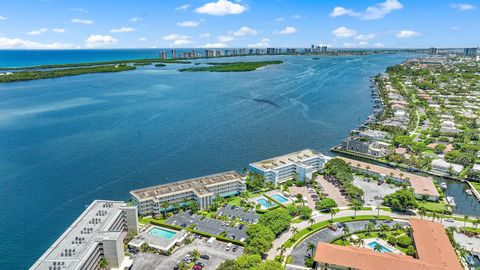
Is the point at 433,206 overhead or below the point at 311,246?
below

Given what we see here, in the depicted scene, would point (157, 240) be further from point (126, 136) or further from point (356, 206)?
point (126, 136)

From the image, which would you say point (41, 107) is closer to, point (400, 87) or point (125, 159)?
point (125, 159)

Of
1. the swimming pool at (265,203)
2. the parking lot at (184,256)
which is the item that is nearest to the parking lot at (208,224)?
the parking lot at (184,256)

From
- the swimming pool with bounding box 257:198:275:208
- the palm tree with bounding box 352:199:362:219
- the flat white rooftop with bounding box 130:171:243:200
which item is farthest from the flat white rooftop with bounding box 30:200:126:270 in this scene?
the palm tree with bounding box 352:199:362:219

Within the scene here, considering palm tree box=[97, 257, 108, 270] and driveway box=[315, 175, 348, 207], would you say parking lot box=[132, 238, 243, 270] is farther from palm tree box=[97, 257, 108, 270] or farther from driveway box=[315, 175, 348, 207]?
driveway box=[315, 175, 348, 207]

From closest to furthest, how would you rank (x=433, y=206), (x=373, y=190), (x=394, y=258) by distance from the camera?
(x=394, y=258), (x=433, y=206), (x=373, y=190)

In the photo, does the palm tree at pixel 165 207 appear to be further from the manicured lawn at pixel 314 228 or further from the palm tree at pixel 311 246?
the palm tree at pixel 311 246

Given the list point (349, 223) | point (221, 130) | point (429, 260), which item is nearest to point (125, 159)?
point (221, 130)

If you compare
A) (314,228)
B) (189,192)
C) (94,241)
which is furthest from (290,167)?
(94,241)

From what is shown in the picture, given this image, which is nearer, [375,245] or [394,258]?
[394,258]
